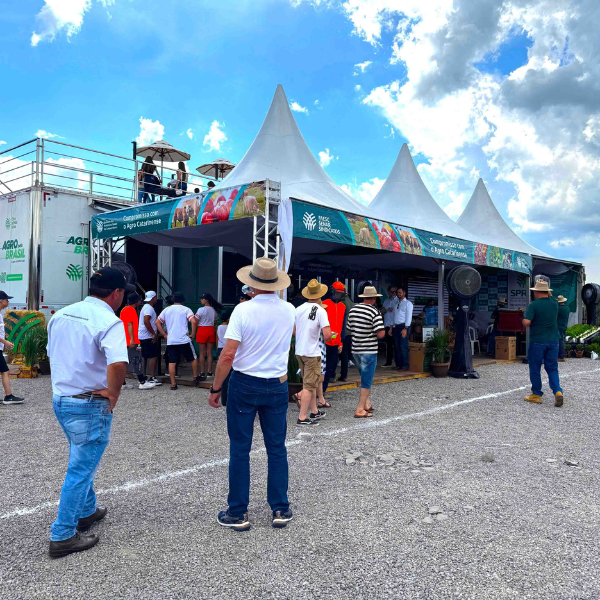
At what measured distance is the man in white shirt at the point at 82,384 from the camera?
301 cm

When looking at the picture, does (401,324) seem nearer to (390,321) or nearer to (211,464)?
(390,321)

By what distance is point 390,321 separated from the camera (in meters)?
12.3

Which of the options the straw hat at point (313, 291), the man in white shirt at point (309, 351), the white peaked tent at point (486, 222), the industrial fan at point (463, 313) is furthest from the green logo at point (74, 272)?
the white peaked tent at point (486, 222)

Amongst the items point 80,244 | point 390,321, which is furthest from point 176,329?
point 390,321

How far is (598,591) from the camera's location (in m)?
2.70

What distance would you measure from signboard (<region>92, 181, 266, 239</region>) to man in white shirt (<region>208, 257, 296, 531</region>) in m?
4.91

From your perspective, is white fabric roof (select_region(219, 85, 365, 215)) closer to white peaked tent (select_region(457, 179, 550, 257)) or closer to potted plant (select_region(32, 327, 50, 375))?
potted plant (select_region(32, 327, 50, 375))

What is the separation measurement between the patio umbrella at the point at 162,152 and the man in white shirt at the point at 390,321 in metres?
7.43

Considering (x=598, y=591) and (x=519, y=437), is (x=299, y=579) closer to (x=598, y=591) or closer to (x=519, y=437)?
(x=598, y=591)

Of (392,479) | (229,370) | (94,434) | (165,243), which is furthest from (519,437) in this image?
(165,243)

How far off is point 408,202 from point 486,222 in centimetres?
428

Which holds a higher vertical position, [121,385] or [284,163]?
[284,163]

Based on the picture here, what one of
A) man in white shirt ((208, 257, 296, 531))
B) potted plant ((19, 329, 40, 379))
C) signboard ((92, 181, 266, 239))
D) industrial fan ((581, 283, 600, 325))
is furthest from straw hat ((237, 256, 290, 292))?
industrial fan ((581, 283, 600, 325))

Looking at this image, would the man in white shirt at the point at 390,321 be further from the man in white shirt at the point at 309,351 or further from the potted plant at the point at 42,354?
the potted plant at the point at 42,354
